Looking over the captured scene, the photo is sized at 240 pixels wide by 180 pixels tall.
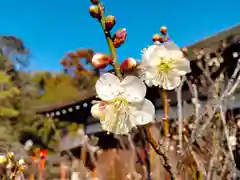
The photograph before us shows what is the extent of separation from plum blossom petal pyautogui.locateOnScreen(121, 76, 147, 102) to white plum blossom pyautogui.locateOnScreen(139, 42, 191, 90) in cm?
7

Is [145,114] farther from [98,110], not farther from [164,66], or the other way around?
[164,66]

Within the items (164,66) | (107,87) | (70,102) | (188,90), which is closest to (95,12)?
(107,87)

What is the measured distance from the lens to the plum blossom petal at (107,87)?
807mm

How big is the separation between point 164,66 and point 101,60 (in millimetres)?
265

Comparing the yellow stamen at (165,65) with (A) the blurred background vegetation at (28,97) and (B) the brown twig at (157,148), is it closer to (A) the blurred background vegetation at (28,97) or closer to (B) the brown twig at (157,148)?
(B) the brown twig at (157,148)

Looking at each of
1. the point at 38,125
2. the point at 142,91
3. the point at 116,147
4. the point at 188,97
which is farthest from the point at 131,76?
the point at 38,125

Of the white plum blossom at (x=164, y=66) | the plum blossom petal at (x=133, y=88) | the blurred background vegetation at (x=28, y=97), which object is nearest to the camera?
the plum blossom petal at (x=133, y=88)

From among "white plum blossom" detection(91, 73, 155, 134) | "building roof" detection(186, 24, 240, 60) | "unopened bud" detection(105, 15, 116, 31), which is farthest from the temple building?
"unopened bud" detection(105, 15, 116, 31)

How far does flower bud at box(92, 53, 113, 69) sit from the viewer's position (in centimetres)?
74

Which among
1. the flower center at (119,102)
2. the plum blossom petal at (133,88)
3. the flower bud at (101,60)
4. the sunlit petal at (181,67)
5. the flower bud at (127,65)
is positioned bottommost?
the flower center at (119,102)

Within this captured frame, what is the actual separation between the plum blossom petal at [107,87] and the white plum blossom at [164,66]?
0.09 meters

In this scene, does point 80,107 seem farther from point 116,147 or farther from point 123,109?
point 123,109

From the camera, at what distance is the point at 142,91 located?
0.80m

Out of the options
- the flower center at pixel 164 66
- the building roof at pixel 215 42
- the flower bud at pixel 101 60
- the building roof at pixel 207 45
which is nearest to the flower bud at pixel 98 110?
the flower bud at pixel 101 60
